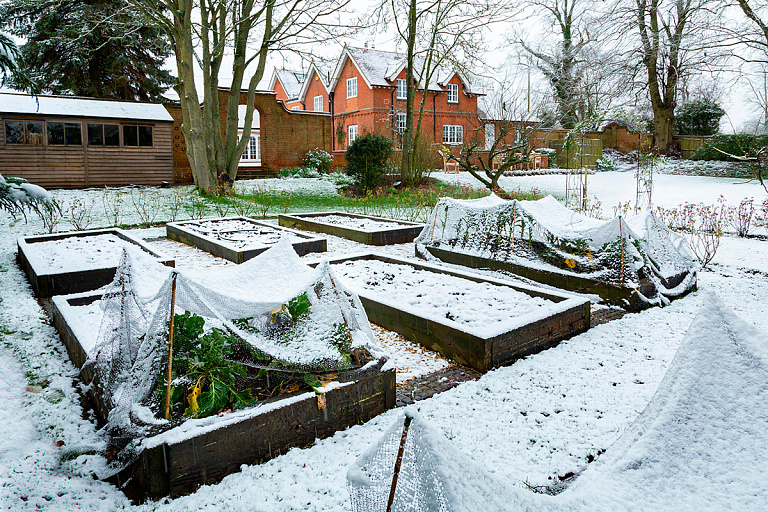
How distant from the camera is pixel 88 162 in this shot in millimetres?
18016

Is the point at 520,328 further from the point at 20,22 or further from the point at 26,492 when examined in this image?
the point at 20,22

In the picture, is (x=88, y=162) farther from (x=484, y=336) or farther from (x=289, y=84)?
(x=289, y=84)

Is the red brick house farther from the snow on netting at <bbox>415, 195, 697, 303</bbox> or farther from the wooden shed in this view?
the snow on netting at <bbox>415, 195, 697, 303</bbox>

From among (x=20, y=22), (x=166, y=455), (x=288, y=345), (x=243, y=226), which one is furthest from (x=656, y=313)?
(x=20, y=22)

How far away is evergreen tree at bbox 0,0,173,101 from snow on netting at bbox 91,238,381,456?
18.6 m

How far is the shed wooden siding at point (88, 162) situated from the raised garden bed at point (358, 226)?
10.4 metres

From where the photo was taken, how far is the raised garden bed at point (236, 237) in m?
8.00

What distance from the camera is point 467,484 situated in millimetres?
1205

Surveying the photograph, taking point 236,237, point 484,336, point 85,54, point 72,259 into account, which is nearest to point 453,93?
point 85,54

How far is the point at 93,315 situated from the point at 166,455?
2574mm

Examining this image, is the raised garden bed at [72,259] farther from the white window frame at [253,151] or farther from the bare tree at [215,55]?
the white window frame at [253,151]

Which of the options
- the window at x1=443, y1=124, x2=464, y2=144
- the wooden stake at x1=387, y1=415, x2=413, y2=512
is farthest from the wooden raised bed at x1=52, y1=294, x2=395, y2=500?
the window at x1=443, y1=124, x2=464, y2=144

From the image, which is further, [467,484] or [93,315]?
[93,315]

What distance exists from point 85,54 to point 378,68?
1520 centimetres
